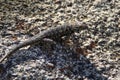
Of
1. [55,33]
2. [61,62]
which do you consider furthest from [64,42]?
[61,62]

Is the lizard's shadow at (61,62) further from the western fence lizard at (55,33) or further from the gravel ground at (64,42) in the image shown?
the western fence lizard at (55,33)

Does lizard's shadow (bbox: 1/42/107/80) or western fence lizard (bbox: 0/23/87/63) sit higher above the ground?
western fence lizard (bbox: 0/23/87/63)

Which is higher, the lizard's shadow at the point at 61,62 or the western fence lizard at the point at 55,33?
the western fence lizard at the point at 55,33

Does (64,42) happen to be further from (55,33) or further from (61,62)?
(61,62)

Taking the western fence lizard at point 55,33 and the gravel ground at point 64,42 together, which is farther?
→ the western fence lizard at point 55,33

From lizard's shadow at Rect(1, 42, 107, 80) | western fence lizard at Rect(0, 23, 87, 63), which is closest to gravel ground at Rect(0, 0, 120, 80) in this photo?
lizard's shadow at Rect(1, 42, 107, 80)

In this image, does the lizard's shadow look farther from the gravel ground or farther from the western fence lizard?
the western fence lizard

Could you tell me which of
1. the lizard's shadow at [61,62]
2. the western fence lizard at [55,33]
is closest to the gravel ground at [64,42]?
the lizard's shadow at [61,62]

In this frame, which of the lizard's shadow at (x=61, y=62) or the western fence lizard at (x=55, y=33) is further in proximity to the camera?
the western fence lizard at (x=55, y=33)
